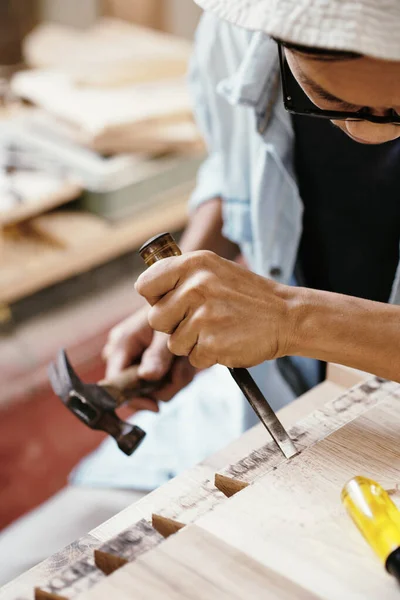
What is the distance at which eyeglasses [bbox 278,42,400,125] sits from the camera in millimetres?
791

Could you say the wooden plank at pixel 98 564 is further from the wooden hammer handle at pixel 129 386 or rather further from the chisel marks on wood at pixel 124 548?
the wooden hammer handle at pixel 129 386

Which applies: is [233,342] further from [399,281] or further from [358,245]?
[358,245]

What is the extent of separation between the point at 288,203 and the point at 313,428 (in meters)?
0.54

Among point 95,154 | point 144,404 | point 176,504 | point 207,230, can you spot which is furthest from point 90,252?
point 176,504

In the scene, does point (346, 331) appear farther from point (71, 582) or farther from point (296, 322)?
point (71, 582)

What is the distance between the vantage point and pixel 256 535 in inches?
28.3

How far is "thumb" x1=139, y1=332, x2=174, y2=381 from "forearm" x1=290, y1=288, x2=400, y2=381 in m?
0.35

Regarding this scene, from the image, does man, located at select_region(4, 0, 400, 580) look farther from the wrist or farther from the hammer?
the hammer

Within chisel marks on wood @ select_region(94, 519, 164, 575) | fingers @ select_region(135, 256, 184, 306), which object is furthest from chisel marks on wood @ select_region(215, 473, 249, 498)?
fingers @ select_region(135, 256, 184, 306)

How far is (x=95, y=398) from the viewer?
1111mm

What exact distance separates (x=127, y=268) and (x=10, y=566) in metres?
1.86

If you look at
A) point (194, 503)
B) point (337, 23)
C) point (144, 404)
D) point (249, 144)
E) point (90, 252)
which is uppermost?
point (337, 23)

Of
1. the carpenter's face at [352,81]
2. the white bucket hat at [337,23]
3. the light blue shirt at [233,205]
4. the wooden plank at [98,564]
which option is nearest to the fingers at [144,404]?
the light blue shirt at [233,205]

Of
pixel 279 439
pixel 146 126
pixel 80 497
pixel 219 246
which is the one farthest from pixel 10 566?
pixel 146 126
